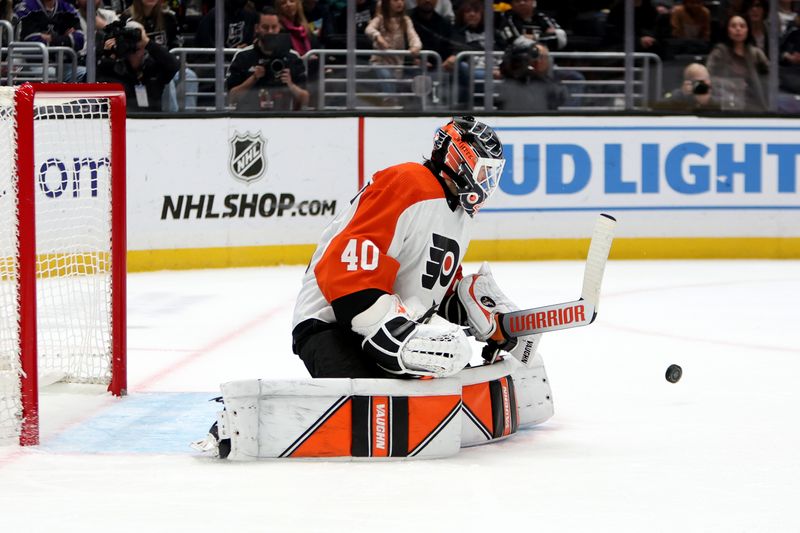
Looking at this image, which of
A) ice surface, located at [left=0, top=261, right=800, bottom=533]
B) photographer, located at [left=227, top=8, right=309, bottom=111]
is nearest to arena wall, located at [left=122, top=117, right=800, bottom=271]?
photographer, located at [left=227, top=8, right=309, bottom=111]

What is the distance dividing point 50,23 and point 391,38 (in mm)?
1940

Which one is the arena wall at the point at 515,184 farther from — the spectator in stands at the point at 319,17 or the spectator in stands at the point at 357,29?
the spectator in stands at the point at 319,17

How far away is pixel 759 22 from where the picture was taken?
8211 mm

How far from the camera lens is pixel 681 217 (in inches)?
314

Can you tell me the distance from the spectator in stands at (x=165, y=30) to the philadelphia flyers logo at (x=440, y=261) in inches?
166

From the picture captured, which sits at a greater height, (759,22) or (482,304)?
(759,22)

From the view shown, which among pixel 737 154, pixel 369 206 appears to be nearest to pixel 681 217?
pixel 737 154

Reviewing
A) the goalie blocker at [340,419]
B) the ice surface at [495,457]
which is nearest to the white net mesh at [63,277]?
the ice surface at [495,457]

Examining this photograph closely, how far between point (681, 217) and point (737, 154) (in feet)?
1.64

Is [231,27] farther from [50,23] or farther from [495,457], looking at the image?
[495,457]

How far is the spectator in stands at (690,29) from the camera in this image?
8211 millimetres

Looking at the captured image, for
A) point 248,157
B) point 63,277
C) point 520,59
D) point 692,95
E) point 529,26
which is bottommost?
point 63,277

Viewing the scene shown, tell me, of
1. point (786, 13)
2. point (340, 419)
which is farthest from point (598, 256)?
point (786, 13)

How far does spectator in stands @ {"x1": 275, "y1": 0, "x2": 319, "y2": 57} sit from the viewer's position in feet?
24.8
